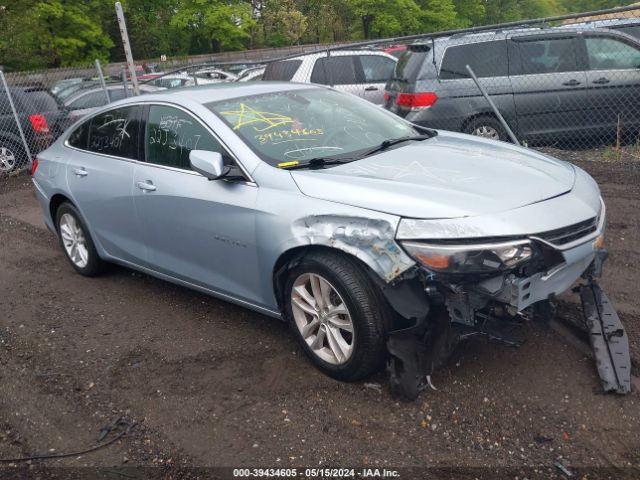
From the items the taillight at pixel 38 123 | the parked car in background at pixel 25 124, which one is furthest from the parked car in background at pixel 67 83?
the taillight at pixel 38 123

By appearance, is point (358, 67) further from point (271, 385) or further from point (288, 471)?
point (288, 471)

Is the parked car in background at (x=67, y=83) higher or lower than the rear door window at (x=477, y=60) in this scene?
lower

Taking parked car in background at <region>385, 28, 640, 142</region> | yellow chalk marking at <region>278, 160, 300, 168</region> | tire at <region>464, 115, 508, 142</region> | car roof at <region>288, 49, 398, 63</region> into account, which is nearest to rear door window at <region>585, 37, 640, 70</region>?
parked car in background at <region>385, 28, 640, 142</region>

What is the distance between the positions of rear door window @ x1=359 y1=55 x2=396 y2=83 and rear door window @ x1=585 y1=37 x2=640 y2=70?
12.3 ft

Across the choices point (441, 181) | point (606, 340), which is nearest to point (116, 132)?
point (441, 181)

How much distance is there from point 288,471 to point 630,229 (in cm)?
413

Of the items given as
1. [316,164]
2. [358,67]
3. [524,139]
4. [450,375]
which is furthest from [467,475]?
[358,67]

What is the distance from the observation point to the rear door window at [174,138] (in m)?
3.95

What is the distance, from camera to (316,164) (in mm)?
3615

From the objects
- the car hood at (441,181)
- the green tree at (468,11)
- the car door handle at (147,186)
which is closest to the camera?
the car hood at (441,181)

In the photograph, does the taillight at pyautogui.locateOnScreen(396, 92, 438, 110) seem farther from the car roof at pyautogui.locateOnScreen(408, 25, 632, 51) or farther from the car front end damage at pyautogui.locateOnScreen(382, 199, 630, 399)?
the car front end damage at pyautogui.locateOnScreen(382, 199, 630, 399)

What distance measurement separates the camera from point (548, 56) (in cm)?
788

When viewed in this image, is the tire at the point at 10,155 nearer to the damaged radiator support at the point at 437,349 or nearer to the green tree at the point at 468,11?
the damaged radiator support at the point at 437,349

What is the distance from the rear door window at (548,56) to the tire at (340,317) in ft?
19.3
